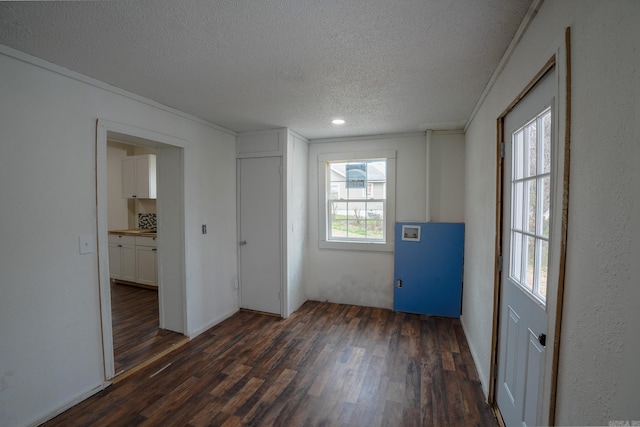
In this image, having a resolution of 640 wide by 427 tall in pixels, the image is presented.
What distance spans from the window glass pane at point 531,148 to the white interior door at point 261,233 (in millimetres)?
2655

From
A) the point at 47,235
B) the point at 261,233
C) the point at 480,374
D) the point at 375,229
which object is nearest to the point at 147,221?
the point at 261,233

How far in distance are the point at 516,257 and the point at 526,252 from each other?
181 mm

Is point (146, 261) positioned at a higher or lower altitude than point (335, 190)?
lower

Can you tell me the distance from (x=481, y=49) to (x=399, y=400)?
2.51m

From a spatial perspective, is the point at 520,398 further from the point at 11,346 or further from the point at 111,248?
the point at 111,248

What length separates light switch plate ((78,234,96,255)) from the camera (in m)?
2.08

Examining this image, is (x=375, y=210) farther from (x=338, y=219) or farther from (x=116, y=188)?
(x=116, y=188)

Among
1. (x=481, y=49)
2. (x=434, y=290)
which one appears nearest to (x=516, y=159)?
(x=481, y=49)

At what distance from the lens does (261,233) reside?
3701 millimetres

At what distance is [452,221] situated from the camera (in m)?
3.66

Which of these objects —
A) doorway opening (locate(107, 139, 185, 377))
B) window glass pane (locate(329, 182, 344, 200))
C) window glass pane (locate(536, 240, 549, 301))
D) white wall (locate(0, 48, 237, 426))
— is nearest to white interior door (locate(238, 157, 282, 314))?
window glass pane (locate(329, 182, 344, 200))

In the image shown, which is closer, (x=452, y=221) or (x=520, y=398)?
(x=520, y=398)

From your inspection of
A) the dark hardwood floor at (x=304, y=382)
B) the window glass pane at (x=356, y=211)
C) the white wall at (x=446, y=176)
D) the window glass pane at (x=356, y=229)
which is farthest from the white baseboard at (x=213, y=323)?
the white wall at (x=446, y=176)

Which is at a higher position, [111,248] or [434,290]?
[111,248]
